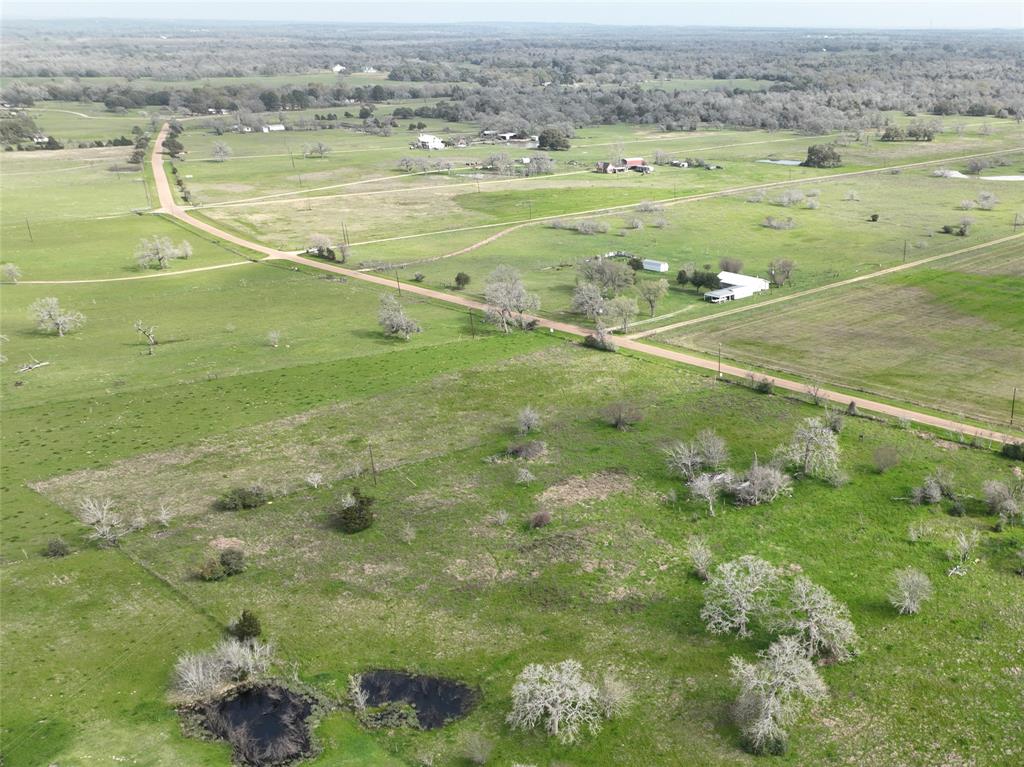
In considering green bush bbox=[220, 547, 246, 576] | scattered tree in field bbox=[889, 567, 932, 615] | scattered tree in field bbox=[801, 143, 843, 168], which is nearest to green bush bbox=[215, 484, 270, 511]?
green bush bbox=[220, 547, 246, 576]

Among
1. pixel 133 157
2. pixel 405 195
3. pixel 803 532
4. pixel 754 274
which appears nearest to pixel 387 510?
pixel 803 532

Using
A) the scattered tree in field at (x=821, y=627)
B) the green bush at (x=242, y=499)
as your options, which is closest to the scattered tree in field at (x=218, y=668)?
the green bush at (x=242, y=499)

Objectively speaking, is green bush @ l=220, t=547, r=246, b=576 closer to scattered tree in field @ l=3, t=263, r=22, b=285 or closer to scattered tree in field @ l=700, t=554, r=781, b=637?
scattered tree in field @ l=700, t=554, r=781, b=637

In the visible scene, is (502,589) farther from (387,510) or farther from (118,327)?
(118,327)

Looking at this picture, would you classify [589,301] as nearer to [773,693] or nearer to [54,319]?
[773,693]

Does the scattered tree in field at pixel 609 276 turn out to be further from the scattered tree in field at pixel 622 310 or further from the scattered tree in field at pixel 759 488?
the scattered tree in field at pixel 759 488
